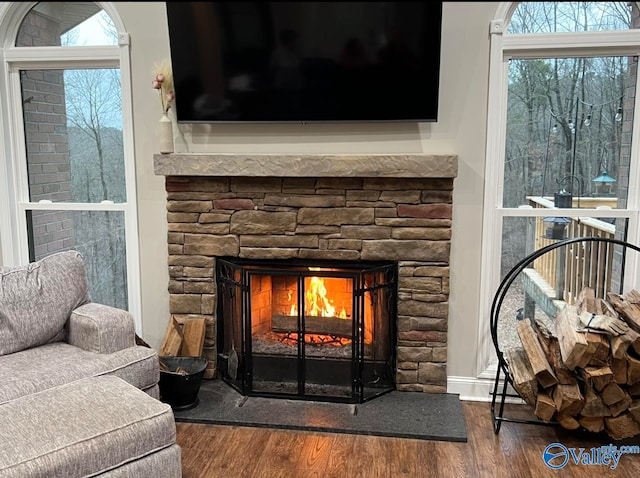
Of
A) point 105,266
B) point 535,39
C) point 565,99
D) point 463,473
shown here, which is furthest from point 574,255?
point 105,266

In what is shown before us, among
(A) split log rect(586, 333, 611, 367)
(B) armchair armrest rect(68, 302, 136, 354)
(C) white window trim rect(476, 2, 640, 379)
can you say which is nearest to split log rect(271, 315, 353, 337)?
(C) white window trim rect(476, 2, 640, 379)

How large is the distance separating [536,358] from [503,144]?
3.76 ft

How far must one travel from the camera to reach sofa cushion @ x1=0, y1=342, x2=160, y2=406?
241 centimetres

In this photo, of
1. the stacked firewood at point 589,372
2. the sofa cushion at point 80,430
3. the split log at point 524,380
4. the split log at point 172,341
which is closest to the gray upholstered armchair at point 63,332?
→ the sofa cushion at point 80,430

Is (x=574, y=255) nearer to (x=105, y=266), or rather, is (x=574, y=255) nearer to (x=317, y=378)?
(x=317, y=378)

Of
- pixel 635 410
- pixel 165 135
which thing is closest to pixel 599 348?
pixel 635 410

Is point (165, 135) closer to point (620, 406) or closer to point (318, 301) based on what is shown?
point (318, 301)

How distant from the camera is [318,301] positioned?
3309 mm

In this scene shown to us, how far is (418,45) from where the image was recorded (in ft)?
9.43

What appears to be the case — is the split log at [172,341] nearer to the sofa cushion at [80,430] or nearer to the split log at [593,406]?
the sofa cushion at [80,430]

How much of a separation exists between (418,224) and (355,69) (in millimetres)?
881

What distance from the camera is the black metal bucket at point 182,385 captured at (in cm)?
300

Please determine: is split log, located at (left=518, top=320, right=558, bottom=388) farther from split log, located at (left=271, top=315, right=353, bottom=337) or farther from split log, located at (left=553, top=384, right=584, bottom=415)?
split log, located at (left=271, top=315, right=353, bottom=337)

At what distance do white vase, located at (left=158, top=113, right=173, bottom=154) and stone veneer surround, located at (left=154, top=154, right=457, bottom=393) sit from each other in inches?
2.1
